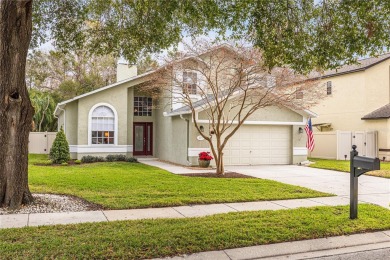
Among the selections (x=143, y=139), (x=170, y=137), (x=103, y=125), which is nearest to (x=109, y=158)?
(x=103, y=125)

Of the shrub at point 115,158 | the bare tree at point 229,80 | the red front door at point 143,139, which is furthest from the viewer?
the red front door at point 143,139

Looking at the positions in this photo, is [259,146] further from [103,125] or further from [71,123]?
[71,123]

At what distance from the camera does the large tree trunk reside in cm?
695

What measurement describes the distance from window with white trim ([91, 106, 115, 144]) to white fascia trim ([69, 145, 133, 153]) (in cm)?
31

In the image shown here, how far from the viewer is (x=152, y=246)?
16.6 feet

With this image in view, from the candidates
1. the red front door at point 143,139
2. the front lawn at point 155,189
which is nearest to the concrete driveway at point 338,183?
the front lawn at point 155,189

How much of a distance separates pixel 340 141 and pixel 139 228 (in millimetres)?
19314

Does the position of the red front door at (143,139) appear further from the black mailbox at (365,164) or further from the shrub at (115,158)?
the black mailbox at (365,164)

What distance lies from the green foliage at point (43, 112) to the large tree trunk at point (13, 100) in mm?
21465

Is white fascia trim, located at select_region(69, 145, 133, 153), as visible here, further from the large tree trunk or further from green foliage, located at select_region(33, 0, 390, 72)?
the large tree trunk

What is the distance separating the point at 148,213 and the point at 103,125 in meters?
12.4

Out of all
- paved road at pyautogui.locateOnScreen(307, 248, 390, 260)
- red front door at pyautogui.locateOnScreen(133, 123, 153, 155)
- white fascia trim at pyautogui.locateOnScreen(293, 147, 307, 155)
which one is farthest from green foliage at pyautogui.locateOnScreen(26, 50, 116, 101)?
paved road at pyautogui.locateOnScreen(307, 248, 390, 260)

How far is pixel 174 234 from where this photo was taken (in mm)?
5562

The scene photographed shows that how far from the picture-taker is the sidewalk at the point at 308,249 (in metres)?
5.00
